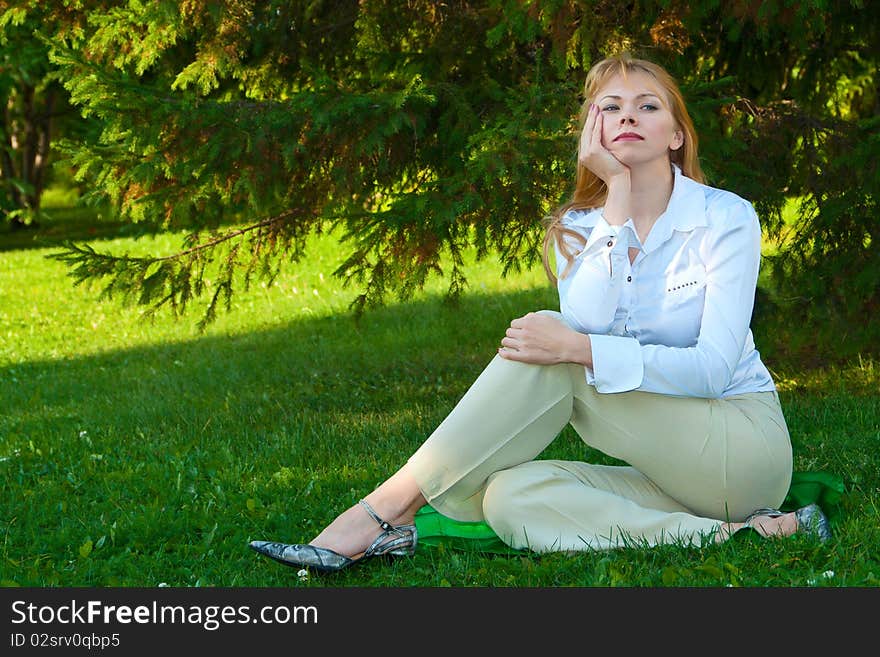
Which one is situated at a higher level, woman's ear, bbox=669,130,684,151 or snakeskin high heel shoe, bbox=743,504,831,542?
woman's ear, bbox=669,130,684,151

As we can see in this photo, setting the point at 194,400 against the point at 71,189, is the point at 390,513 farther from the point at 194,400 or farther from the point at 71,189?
the point at 71,189

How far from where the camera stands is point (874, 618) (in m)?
2.86

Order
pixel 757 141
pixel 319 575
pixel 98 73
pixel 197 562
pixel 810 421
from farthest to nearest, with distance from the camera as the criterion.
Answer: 1. pixel 757 141
2. pixel 810 421
3. pixel 98 73
4. pixel 197 562
5. pixel 319 575

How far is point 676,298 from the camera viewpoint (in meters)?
3.55

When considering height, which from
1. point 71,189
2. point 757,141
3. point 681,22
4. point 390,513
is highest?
point 681,22

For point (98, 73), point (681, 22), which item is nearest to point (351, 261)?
point (98, 73)

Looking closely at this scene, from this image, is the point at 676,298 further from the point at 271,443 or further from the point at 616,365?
the point at 271,443

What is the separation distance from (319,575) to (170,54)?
363 cm

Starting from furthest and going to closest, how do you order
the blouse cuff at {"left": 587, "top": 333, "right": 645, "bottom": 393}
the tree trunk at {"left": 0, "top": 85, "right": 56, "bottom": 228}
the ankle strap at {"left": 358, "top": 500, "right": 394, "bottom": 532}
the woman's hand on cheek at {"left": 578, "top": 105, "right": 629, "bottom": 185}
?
the tree trunk at {"left": 0, "top": 85, "right": 56, "bottom": 228} < the woman's hand on cheek at {"left": 578, "top": 105, "right": 629, "bottom": 185} < the ankle strap at {"left": 358, "top": 500, "right": 394, "bottom": 532} < the blouse cuff at {"left": 587, "top": 333, "right": 645, "bottom": 393}

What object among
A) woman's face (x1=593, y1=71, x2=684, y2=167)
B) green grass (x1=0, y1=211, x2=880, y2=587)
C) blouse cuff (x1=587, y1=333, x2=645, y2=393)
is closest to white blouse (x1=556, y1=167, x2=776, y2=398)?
blouse cuff (x1=587, y1=333, x2=645, y2=393)

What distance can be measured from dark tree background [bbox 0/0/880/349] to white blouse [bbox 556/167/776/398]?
1.16 m

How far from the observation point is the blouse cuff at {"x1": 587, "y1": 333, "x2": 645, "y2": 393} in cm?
329

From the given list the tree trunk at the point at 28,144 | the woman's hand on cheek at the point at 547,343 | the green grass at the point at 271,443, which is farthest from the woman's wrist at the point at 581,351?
the tree trunk at the point at 28,144

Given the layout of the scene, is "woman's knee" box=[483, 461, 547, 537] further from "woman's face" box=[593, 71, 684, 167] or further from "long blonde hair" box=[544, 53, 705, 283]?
"woman's face" box=[593, 71, 684, 167]
